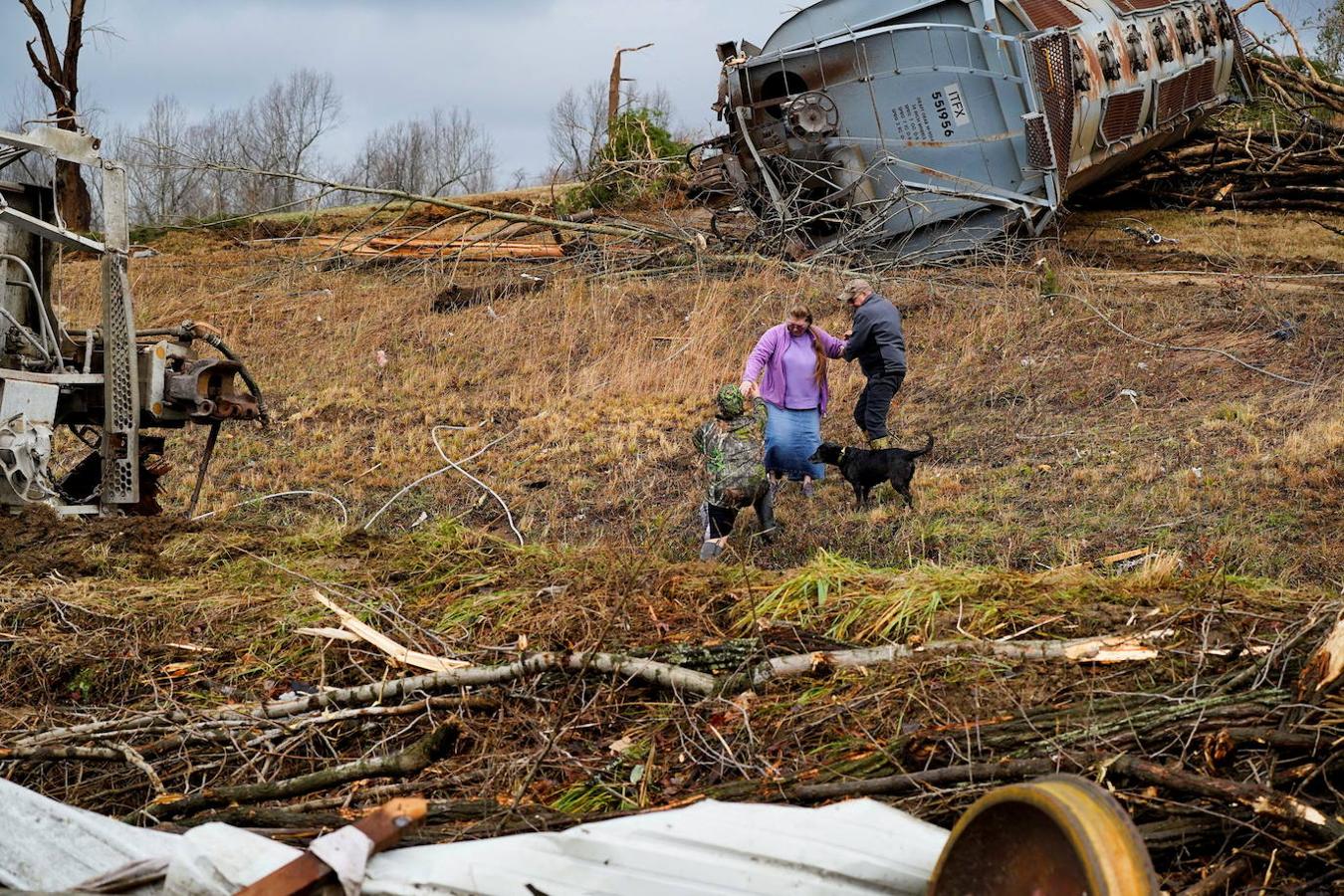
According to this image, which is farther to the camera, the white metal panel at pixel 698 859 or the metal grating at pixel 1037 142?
the metal grating at pixel 1037 142

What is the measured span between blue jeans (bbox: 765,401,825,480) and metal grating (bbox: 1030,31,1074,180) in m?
6.12

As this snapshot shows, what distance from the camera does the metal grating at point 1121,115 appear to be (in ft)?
44.9

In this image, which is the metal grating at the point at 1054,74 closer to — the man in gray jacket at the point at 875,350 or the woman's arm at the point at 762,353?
the man in gray jacket at the point at 875,350

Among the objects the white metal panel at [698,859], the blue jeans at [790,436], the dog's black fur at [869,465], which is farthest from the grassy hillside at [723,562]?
the blue jeans at [790,436]

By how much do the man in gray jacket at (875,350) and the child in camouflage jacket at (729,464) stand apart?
5.71ft

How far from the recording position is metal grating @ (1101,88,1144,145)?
1370 centimetres

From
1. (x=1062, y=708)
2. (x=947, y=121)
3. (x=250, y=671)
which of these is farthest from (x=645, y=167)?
(x=1062, y=708)

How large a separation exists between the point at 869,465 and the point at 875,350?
1.24 metres

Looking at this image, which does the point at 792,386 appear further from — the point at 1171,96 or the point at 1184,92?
the point at 1184,92

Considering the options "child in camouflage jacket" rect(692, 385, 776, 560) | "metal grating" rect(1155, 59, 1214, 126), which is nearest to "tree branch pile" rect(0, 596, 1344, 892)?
"child in camouflage jacket" rect(692, 385, 776, 560)

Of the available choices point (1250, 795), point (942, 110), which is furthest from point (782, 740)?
point (942, 110)

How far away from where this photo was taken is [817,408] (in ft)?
28.1

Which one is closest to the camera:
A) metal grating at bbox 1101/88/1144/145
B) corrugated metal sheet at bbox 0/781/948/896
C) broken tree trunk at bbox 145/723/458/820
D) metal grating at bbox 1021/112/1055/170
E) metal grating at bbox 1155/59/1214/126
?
corrugated metal sheet at bbox 0/781/948/896

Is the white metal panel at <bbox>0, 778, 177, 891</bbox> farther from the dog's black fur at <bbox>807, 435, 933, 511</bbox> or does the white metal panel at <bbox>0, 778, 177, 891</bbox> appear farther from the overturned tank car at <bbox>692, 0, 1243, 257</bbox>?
the overturned tank car at <bbox>692, 0, 1243, 257</bbox>
